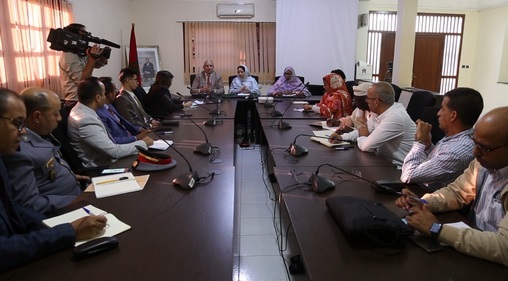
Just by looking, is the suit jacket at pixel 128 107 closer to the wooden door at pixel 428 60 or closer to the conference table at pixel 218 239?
the conference table at pixel 218 239

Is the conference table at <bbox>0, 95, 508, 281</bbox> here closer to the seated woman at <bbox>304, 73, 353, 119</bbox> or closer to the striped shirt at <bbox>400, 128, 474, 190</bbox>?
the striped shirt at <bbox>400, 128, 474, 190</bbox>

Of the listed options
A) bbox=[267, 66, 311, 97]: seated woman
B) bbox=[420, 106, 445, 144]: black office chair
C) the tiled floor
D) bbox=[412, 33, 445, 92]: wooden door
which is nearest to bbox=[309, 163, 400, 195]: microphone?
the tiled floor

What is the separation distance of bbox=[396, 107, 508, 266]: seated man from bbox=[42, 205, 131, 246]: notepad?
1.04m

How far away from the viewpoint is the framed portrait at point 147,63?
7.25 m

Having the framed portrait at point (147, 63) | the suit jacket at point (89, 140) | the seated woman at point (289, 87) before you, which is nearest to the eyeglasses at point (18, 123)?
the suit jacket at point (89, 140)

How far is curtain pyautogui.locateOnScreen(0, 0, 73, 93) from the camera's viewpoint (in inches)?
125

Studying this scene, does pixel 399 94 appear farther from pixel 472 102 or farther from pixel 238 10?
pixel 238 10

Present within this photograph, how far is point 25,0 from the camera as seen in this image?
345cm

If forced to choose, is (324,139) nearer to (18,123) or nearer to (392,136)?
(392,136)

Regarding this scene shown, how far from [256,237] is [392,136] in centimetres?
122

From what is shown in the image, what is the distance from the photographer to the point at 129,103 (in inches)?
142

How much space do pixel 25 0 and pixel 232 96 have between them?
301cm

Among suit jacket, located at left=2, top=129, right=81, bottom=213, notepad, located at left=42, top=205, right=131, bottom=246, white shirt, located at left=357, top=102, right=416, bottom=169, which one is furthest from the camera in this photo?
white shirt, located at left=357, top=102, right=416, bottom=169

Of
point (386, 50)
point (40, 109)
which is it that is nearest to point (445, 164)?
point (40, 109)
